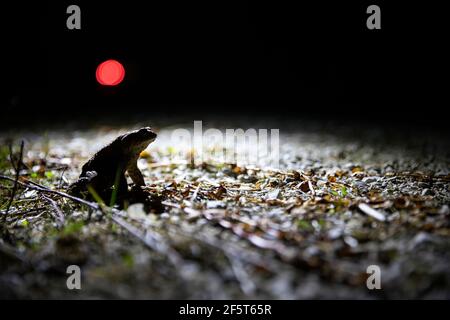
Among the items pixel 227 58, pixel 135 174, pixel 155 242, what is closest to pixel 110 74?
pixel 227 58

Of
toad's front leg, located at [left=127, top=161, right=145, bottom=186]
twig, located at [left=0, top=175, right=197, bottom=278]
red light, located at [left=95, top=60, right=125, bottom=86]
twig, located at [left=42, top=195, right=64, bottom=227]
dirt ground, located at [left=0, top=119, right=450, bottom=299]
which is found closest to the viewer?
dirt ground, located at [left=0, top=119, right=450, bottom=299]

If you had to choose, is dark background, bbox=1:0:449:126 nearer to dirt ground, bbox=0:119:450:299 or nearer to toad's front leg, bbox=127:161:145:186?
dirt ground, bbox=0:119:450:299

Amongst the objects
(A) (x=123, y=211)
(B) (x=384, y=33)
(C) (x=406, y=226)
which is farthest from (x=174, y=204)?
(B) (x=384, y=33)

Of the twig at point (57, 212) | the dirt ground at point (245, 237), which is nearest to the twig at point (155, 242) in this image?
the dirt ground at point (245, 237)

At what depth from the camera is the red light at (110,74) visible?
440 inches

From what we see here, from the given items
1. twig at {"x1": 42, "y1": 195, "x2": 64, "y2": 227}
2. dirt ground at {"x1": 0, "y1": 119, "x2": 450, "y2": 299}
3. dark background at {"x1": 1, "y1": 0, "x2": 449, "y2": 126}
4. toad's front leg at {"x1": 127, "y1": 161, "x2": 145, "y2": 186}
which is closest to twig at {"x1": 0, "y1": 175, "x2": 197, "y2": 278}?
dirt ground at {"x1": 0, "y1": 119, "x2": 450, "y2": 299}

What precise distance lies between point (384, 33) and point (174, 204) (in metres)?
9.19

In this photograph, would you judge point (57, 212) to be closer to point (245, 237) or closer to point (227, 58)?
point (245, 237)

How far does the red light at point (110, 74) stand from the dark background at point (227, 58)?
22 centimetres

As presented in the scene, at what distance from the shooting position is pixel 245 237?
1910 mm

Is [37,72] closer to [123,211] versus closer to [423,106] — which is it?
[123,211]

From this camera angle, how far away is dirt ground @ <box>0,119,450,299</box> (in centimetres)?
156

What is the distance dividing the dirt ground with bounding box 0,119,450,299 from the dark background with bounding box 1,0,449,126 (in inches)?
208

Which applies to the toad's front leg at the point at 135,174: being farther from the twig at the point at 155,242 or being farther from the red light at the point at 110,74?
the red light at the point at 110,74
